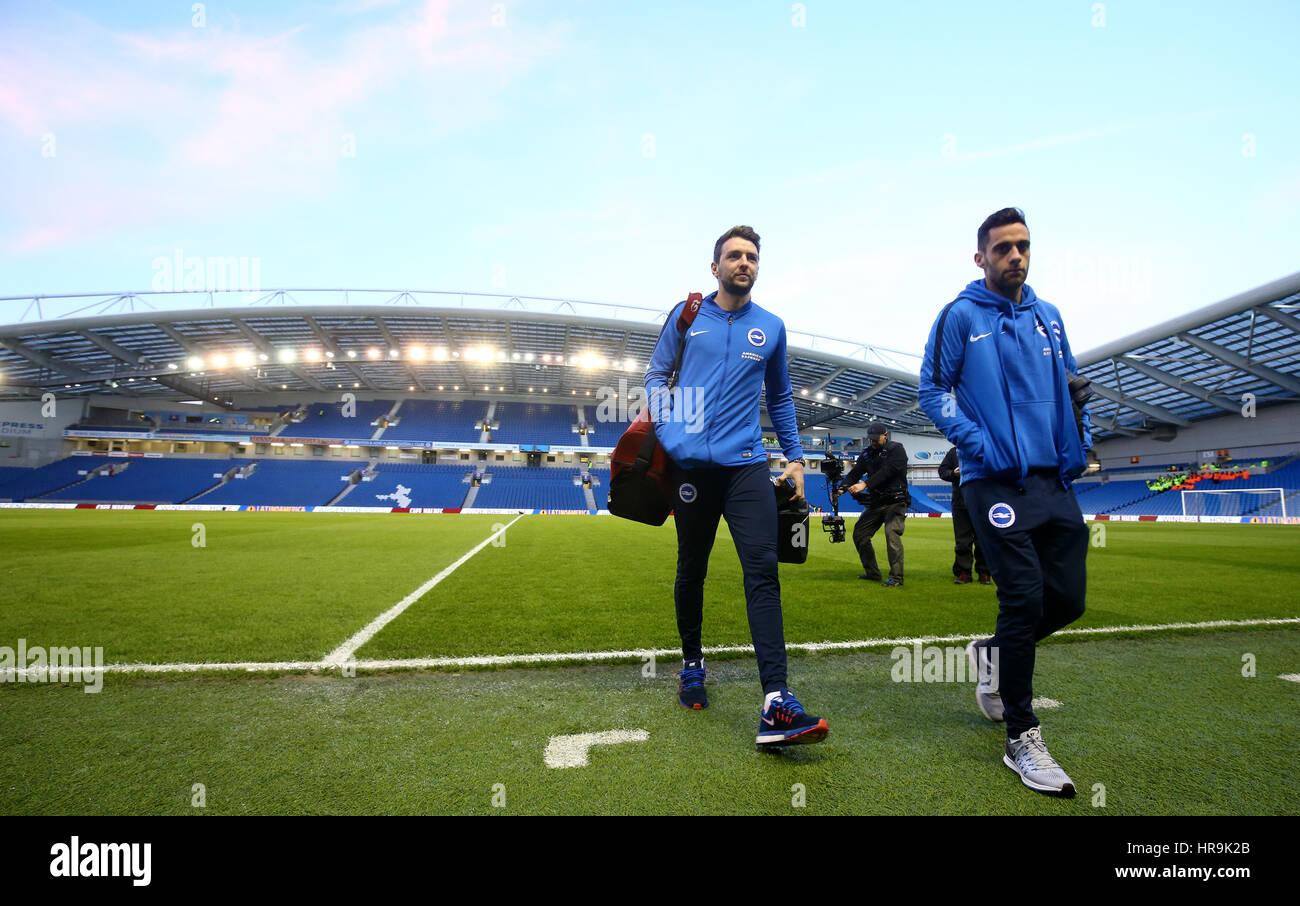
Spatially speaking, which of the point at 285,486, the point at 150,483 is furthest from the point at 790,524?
the point at 150,483

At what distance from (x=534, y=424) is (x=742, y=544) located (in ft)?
159

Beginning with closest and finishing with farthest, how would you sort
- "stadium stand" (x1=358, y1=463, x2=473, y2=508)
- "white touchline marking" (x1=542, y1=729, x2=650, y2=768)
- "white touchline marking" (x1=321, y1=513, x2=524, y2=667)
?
"white touchline marking" (x1=542, y1=729, x2=650, y2=768)
"white touchline marking" (x1=321, y1=513, x2=524, y2=667)
"stadium stand" (x1=358, y1=463, x2=473, y2=508)

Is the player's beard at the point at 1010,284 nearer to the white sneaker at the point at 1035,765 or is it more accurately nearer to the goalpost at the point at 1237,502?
the white sneaker at the point at 1035,765

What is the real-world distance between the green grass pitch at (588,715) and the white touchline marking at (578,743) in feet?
0.15

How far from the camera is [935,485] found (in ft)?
172

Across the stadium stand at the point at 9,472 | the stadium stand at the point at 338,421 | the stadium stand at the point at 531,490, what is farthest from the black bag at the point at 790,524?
the stadium stand at the point at 9,472

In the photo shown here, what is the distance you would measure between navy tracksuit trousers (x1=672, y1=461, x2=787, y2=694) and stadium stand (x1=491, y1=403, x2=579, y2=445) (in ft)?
150

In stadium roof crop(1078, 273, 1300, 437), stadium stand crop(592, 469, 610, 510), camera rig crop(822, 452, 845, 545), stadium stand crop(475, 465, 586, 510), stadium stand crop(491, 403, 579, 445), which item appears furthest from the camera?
stadium stand crop(491, 403, 579, 445)

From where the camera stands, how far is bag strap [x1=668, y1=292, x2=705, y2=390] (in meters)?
2.76

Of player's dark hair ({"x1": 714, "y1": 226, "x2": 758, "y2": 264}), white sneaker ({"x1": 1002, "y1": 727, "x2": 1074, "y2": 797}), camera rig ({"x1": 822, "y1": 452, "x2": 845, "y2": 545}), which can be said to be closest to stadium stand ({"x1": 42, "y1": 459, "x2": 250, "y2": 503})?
camera rig ({"x1": 822, "y1": 452, "x2": 845, "y2": 545})

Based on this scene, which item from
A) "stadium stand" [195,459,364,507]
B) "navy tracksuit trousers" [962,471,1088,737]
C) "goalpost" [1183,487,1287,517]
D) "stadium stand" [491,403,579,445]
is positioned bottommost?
"goalpost" [1183,487,1287,517]

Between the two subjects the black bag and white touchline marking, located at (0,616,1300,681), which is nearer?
the black bag

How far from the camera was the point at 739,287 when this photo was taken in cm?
267

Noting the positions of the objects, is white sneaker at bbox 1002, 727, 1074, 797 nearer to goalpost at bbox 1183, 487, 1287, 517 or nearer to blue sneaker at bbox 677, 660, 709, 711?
blue sneaker at bbox 677, 660, 709, 711
